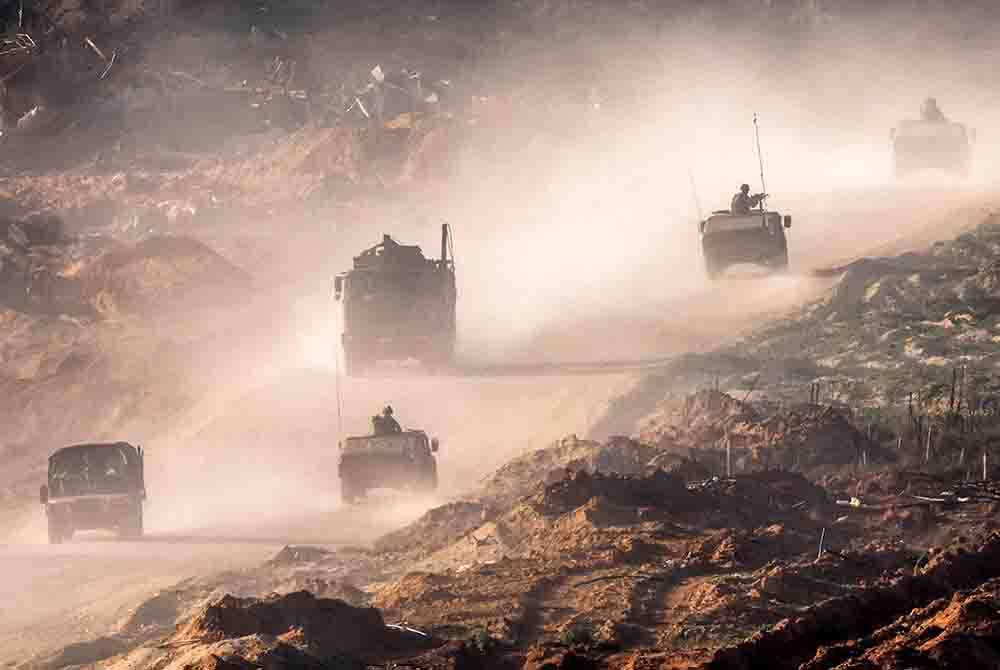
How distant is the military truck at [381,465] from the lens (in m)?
32.2

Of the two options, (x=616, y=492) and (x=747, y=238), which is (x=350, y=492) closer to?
(x=616, y=492)

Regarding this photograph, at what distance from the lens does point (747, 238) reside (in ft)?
145

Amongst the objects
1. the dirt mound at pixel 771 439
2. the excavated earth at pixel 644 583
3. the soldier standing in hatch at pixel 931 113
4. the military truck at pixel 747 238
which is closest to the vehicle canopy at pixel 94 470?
the excavated earth at pixel 644 583

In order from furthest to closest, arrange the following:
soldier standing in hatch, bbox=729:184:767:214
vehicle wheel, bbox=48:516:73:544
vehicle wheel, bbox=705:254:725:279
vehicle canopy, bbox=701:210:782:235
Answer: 1. vehicle wheel, bbox=705:254:725:279
2. soldier standing in hatch, bbox=729:184:767:214
3. vehicle canopy, bbox=701:210:782:235
4. vehicle wheel, bbox=48:516:73:544

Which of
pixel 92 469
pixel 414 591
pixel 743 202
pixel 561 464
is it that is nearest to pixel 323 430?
pixel 92 469

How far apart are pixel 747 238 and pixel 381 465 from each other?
50.4 feet

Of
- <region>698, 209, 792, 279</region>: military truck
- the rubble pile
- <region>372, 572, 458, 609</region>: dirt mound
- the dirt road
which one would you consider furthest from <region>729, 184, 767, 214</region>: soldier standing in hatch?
the rubble pile

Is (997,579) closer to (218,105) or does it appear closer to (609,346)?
(609,346)

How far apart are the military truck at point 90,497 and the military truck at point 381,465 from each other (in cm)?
379

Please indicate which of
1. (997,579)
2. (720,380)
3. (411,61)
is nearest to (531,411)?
(720,380)

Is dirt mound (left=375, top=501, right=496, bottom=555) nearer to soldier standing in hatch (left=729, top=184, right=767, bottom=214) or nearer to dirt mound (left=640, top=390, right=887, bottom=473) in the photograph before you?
dirt mound (left=640, top=390, right=887, bottom=473)

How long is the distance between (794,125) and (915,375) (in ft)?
153

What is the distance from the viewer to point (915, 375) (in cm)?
3453

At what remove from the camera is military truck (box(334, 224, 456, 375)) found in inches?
1658
